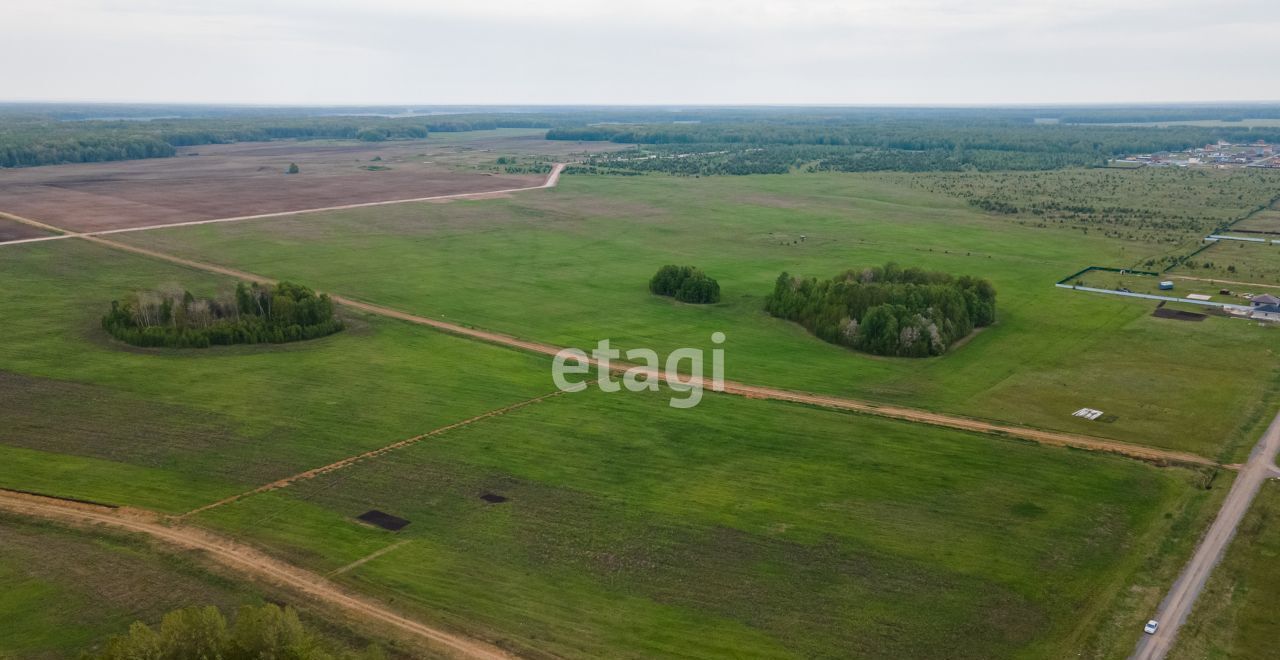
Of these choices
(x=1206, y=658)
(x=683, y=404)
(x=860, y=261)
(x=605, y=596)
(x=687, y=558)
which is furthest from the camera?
(x=860, y=261)

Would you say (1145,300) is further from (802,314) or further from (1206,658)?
(1206,658)

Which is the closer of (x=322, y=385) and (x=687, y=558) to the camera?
(x=687, y=558)

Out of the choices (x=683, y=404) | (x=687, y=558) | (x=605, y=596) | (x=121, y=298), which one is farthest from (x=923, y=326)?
(x=121, y=298)

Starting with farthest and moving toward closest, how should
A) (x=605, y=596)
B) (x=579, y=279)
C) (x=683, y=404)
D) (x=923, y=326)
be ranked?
(x=579, y=279) → (x=923, y=326) → (x=683, y=404) → (x=605, y=596)

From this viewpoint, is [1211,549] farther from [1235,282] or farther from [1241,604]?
[1235,282]

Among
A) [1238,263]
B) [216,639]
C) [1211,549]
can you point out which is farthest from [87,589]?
[1238,263]

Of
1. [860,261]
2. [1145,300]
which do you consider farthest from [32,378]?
[1145,300]

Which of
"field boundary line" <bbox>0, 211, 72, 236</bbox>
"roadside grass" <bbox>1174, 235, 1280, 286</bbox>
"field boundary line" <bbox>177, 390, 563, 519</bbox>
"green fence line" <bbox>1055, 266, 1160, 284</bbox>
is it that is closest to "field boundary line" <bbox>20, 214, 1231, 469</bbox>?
"field boundary line" <bbox>177, 390, 563, 519</bbox>

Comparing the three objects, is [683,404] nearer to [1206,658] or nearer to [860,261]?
[1206,658]
